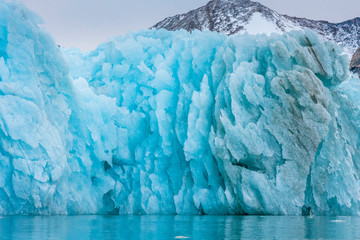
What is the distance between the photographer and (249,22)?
5797 cm

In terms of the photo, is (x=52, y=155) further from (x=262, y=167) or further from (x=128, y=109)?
(x=262, y=167)

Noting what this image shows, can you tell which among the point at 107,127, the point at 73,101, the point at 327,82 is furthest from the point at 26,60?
the point at 327,82

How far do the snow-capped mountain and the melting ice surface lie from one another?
3803 centimetres

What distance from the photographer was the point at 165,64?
1834 centimetres

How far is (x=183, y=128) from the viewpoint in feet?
56.9

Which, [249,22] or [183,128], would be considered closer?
[183,128]

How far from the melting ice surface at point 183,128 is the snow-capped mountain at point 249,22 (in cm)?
3803

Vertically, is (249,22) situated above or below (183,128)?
above

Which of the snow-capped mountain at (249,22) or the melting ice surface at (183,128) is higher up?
the snow-capped mountain at (249,22)

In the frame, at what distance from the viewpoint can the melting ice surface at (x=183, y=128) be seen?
48.5ft

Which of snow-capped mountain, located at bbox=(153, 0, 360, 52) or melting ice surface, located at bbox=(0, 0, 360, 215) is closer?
melting ice surface, located at bbox=(0, 0, 360, 215)

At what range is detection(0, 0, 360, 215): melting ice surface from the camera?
48.5 ft

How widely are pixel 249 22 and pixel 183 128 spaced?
140 ft

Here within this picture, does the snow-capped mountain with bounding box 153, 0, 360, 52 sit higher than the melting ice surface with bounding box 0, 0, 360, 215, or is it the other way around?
the snow-capped mountain with bounding box 153, 0, 360, 52
